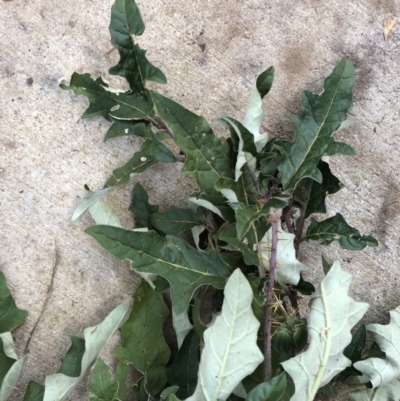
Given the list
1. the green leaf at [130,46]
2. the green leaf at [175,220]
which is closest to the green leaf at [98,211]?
the green leaf at [175,220]

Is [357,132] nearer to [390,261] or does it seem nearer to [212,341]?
[390,261]

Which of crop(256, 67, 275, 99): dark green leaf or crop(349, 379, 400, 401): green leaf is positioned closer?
crop(256, 67, 275, 99): dark green leaf

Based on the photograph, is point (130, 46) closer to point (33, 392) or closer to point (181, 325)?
point (181, 325)

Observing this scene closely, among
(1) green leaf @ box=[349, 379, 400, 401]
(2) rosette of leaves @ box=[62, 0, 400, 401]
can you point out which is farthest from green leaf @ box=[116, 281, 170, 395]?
(1) green leaf @ box=[349, 379, 400, 401]

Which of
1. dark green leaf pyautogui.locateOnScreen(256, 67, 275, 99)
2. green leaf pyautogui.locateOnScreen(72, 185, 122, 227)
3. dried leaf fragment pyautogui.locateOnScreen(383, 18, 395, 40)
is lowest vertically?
green leaf pyautogui.locateOnScreen(72, 185, 122, 227)

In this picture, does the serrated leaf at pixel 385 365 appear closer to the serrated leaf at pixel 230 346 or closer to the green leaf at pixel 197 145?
the serrated leaf at pixel 230 346

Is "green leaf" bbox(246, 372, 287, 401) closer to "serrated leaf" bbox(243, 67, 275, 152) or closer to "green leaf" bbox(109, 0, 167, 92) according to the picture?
"serrated leaf" bbox(243, 67, 275, 152)

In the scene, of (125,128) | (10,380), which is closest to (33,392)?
(10,380)
